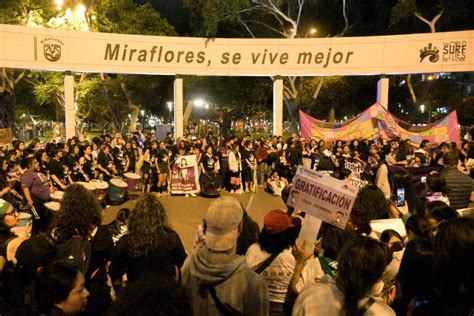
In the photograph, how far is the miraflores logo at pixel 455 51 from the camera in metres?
20.3

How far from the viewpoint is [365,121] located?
17641 mm

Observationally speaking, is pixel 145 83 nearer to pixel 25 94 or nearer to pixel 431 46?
pixel 25 94

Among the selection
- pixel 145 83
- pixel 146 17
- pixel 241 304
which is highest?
pixel 146 17

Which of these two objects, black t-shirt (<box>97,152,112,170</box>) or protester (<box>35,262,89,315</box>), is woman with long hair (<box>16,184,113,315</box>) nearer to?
protester (<box>35,262,89,315</box>)

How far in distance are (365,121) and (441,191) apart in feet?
37.6

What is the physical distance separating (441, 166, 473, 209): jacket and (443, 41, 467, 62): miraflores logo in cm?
1548

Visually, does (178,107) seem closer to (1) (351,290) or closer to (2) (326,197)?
(2) (326,197)

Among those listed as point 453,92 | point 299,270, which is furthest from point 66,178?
point 453,92

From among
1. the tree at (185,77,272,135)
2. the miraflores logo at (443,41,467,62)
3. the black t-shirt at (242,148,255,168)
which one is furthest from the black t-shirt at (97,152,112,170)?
the tree at (185,77,272,135)

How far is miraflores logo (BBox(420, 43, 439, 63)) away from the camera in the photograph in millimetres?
→ 20516

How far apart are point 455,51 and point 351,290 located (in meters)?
20.7

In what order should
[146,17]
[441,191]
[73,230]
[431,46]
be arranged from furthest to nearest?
[146,17]
[431,46]
[441,191]
[73,230]

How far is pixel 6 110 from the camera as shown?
27.8m

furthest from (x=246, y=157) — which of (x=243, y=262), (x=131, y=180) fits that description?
(x=243, y=262)
